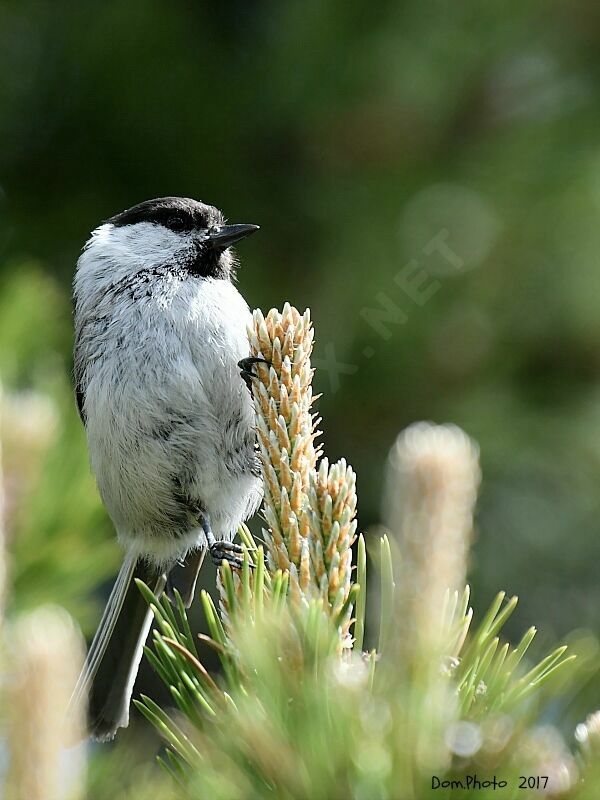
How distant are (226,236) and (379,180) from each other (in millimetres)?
782

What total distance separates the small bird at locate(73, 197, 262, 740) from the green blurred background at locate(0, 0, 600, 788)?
23.0 inches

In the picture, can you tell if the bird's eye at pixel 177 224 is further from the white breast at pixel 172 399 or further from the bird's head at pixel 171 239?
the white breast at pixel 172 399

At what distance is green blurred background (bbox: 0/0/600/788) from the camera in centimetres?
271

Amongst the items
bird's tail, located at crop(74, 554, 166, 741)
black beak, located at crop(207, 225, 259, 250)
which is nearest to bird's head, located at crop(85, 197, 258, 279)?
black beak, located at crop(207, 225, 259, 250)

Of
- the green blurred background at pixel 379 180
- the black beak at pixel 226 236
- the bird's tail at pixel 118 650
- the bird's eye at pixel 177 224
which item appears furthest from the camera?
the green blurred background at pixel 379 180

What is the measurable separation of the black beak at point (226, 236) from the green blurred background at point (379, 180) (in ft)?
1.88

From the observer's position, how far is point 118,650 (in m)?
2.08

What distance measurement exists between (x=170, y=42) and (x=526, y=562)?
6.08 feet

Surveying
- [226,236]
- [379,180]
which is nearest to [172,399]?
[226,236]

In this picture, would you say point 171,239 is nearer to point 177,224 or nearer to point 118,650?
point 177,224

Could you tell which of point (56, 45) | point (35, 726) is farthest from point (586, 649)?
point (56, 45)

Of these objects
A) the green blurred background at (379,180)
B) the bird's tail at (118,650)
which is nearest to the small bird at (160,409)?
the bird's tail at (118,650)

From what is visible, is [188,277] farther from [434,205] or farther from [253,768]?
[253,768]

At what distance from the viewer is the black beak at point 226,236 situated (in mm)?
2146
